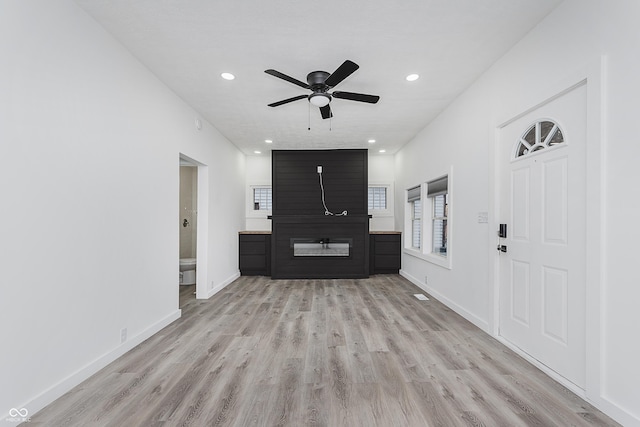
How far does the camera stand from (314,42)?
98.4 inches

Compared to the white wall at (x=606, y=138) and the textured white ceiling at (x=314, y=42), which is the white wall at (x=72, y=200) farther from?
the white wall at (x=606, y=138)

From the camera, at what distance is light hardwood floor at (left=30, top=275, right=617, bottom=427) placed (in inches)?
67.6

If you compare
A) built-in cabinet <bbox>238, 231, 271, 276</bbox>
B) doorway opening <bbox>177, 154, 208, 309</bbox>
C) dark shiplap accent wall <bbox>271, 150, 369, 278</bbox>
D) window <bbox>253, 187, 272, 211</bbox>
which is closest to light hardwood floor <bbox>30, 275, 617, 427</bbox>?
doorway opening <bbox>177, 154, 208, 309</bbox>

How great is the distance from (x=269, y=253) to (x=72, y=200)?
14.0ft

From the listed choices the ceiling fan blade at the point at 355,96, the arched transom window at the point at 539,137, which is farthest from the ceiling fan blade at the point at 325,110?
the arched transom window at the point at 539,137

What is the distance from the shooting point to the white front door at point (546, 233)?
1.98m

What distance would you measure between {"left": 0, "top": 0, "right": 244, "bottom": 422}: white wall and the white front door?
3.54 m

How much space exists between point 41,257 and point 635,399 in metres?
3.61

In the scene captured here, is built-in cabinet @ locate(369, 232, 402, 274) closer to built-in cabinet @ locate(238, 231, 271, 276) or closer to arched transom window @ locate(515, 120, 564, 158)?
built-in cabinet @ locate(238, 231, 271, 276)

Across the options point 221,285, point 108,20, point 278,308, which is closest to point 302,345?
point 278,308

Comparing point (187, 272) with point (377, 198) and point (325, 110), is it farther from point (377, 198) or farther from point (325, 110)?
point (377, 198)

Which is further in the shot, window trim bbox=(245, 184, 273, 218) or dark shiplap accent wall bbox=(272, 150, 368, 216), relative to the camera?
window trim bbox=(245, 184, 273, 218)

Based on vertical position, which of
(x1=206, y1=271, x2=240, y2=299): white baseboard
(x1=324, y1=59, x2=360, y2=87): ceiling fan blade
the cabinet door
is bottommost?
(x1=206, y1=271, x2=240, y2=299): white baseboard

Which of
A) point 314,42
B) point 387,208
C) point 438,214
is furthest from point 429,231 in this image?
point 314,42
